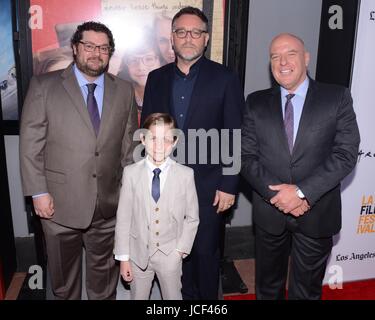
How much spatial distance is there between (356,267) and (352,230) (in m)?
0.36

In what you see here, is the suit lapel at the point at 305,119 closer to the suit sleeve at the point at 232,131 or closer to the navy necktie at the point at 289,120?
the navy necktie at the point at 289,120

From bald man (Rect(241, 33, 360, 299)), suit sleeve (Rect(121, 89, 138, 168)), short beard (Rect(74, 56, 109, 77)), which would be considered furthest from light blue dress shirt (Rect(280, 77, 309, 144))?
short beard (Rect(74, 56, 109, 77))

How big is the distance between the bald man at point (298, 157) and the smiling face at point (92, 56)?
1011mm

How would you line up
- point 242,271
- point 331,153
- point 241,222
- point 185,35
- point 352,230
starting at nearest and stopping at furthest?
point 331,153
point 185,35
point 352,230
point 242,271
point 241,222

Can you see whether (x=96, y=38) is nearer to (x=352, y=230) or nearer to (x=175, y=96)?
(x=175, y=96)

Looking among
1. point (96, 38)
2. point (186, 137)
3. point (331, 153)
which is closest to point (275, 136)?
point (331, 153)

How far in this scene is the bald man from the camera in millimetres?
2539

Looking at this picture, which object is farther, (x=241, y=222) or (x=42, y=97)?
(x=241, y=222)

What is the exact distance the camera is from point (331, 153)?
258 cm

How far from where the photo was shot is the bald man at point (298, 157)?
100.0 inches

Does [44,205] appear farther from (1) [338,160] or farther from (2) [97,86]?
(1) [338,160]

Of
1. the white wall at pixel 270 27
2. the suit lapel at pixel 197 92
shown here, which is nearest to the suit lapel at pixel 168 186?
the suit lapel at pixel 197 92

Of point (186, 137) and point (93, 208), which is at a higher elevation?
point (186, 137)

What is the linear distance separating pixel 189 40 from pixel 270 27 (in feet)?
5.35
